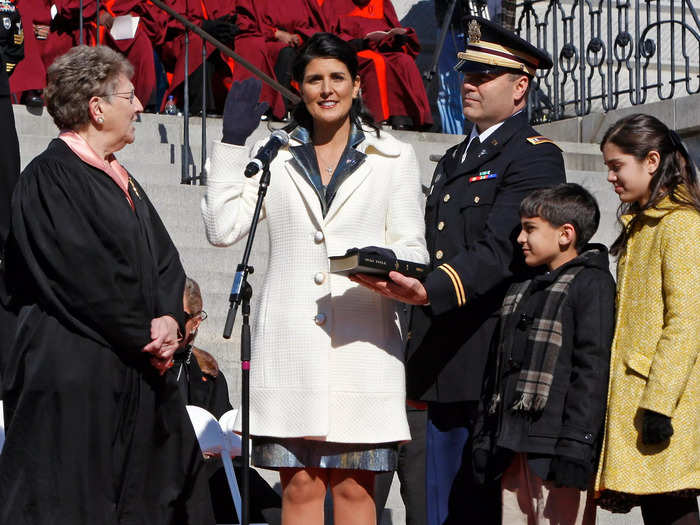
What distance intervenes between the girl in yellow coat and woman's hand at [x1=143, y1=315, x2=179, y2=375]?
4.66 feet

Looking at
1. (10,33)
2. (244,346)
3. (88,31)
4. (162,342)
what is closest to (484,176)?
(244,346)

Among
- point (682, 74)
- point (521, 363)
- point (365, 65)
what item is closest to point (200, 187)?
point (365, 65)

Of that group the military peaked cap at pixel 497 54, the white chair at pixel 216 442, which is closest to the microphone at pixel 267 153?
the military peaked cap at pixel 497 54

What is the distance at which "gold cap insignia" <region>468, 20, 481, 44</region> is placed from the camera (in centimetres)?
495

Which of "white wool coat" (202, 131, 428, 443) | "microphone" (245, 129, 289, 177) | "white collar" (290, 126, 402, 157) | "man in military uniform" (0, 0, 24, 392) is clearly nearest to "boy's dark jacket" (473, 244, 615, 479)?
"white wool coat" (202, 131, 428, 443)

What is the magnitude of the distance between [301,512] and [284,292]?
70 centimetres

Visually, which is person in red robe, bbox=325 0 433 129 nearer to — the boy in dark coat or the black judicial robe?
the boy in dark coat

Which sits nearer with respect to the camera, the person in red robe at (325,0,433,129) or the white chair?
the white chair

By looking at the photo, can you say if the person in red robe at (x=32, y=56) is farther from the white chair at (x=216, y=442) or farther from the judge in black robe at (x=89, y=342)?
the judge in black robe at (x=89, y=342)

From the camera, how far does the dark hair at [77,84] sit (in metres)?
4.64

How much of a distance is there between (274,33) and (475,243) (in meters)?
6.82

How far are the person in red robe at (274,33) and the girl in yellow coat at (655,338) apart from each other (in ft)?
19.9

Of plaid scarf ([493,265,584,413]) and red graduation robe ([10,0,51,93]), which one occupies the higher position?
red graduation robe ([10,0,51,93])

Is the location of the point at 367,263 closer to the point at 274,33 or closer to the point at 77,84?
the point at 77,84
